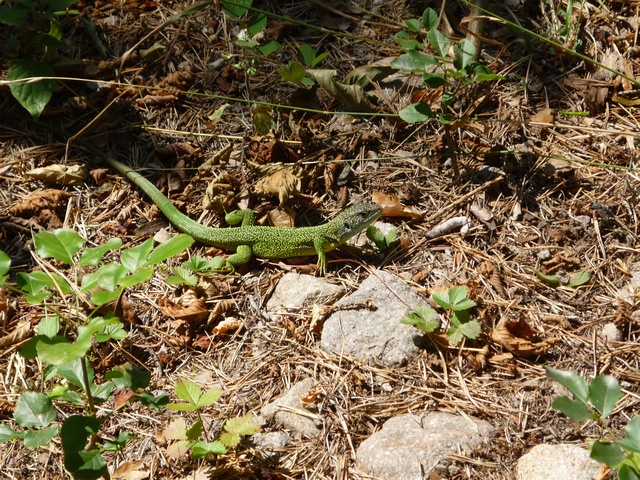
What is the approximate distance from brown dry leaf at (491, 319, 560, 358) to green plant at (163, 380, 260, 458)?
4.69 ft

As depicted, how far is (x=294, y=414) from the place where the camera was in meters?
3.08

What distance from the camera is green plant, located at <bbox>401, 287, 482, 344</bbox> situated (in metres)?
3.26

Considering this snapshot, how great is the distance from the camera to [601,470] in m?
2.50

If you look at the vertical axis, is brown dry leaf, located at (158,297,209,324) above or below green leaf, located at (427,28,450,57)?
below

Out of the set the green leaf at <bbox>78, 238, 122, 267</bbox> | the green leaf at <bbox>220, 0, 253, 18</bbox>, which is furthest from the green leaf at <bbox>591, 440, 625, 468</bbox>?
the green leaf at <bbox>220, 0, 253, 18</bbox>

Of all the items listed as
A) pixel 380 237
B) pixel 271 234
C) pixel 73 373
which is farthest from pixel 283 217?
pixel 73 373

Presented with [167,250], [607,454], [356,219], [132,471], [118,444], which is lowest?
[132,471]

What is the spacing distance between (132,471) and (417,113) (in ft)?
8.88

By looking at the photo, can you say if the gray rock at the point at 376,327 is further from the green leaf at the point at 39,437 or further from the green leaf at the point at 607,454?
the green leaf at the point at 39,437

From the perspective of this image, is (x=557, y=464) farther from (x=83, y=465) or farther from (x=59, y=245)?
(x=59, y=245)

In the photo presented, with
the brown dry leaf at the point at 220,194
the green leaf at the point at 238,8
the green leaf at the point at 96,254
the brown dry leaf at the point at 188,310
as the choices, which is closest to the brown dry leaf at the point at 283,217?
the brown dry leaf at the point at 220,194

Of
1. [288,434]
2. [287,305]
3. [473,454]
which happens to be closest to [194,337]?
[287,305]

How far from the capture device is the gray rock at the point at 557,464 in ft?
8.29

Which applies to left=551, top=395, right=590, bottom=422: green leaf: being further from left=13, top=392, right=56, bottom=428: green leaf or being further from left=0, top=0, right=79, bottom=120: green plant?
left=0, top=0, right=79, bottom=120: green plant
